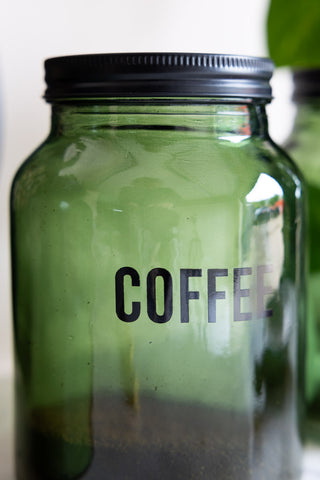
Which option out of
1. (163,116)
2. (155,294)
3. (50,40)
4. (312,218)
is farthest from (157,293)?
(50,40)

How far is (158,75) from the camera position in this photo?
45 cm

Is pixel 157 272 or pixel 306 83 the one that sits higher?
pixel 306 83

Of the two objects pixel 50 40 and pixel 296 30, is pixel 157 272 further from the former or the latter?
pixel 50 40

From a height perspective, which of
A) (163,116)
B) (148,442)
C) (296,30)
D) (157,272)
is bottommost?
(148,442)

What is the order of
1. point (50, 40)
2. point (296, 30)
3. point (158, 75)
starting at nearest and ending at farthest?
point (158, 75) < point (296, 30) < point (50, 40)

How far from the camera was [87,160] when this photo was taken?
48 cm

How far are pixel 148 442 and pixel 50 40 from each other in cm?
49

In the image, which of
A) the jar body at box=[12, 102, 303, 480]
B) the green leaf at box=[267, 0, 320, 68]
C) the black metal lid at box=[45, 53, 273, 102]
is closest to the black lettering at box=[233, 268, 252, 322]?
the jar body at box=[12, 102, 303, 480]

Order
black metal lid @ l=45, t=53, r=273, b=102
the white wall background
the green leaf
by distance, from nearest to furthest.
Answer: black metal lid @ l=45, t=53, r=273, b=102, the green leaf, the white wall background

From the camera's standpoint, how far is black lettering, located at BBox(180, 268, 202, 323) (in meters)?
0.46

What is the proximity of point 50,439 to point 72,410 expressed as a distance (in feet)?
0.10

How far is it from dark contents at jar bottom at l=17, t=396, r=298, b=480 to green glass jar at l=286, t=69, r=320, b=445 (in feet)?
0.57

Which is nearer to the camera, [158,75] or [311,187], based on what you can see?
[158,75]

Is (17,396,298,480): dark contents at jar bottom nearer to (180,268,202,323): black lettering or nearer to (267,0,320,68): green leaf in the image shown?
(180,268,202,323): black lettering
